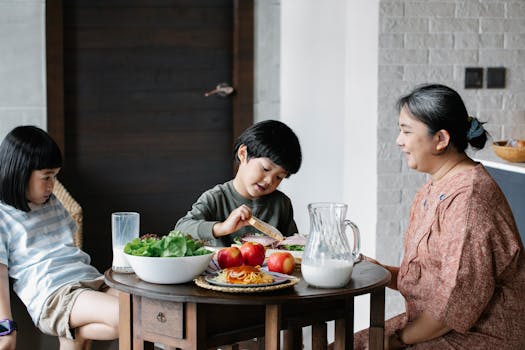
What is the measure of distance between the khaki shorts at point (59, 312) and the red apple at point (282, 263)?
0.79 metres

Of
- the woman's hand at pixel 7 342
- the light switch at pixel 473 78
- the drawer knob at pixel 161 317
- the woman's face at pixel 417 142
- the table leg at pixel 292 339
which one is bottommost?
the table leg at pixel 292 339

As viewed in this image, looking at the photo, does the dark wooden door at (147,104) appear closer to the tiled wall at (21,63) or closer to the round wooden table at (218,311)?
the tiled wall at (21,63)

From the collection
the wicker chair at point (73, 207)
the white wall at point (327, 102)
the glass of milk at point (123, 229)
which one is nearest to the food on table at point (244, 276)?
the glass of milk at point (123, 229)

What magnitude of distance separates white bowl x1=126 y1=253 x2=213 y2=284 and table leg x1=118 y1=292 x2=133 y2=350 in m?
0.08

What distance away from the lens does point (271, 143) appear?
2664 mm

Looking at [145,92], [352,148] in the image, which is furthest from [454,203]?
[145,92]

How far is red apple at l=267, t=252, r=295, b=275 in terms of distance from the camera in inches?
85.7

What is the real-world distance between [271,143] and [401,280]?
599 millimetres

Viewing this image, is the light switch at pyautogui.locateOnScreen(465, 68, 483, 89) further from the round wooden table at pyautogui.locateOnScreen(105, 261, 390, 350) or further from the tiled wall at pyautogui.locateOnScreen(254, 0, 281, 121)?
the round wooden table at pyautogui.locateOnScreen(105, 261, 390, 350)

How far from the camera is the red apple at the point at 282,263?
7.14ft

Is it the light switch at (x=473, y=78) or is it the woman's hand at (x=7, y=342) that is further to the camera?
the light switch at (x=473, y=78)

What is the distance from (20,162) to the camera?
2.69 meters

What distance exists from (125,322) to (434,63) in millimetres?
2230

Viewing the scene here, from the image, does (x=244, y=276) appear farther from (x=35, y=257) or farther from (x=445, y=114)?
(x=35, y=257)
